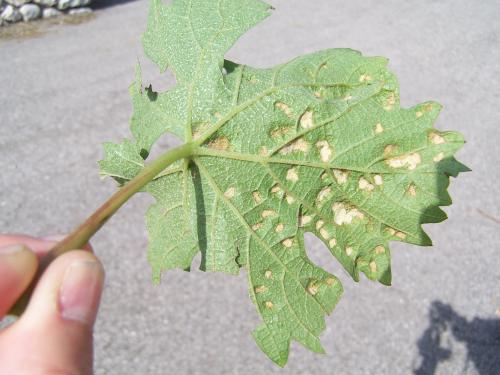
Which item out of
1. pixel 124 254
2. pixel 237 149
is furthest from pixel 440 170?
pixel 124 254

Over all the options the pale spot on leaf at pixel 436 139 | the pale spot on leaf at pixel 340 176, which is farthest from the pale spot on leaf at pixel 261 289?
the pale spot on leaf at pixel 436 139

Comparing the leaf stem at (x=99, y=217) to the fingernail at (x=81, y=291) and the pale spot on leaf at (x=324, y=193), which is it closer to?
the fingernail at (x=81, y=291)

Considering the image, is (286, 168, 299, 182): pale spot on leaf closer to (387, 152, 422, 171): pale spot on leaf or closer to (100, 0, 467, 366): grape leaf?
(100, 0, 467, 366): grape leaf

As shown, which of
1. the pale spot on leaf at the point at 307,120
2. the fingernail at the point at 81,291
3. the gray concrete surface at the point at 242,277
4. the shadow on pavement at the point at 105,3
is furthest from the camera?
the shadow on pavement at the point at 105,3

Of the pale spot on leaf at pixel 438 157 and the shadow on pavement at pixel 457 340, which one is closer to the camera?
the pale spot on leaf at pixel 438 157

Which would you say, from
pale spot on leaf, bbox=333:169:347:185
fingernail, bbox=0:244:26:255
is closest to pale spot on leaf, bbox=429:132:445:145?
pale spot on leaf, bbox=333:169:347:185

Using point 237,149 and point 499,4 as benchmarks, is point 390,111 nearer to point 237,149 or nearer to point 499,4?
point 237,149

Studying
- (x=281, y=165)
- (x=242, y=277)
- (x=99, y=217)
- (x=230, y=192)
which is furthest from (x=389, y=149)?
(x=242, y=277)
